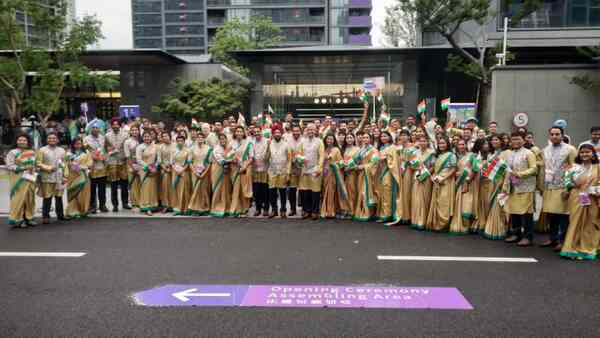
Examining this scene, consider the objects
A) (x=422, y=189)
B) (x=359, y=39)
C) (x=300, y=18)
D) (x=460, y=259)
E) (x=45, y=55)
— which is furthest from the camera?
(x=359, y=39)

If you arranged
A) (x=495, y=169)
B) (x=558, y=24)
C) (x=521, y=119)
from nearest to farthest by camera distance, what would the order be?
1. (x=495, y=169)
2. (x=521, y=119)
3. (x=558, y=24)

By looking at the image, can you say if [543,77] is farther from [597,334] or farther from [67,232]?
[67,232]

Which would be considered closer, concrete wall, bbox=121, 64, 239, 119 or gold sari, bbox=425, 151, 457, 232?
gold sari, bbox=425, 151, 457, 232

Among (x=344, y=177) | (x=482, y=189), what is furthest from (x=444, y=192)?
(x=344, y=177)

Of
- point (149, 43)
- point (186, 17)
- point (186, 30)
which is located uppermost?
point (186, 17)

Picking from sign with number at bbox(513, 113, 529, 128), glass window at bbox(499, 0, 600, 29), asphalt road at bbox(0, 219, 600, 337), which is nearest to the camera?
asphalt road at bbox(0, 219, 600, 337)

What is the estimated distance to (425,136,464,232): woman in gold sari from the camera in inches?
345

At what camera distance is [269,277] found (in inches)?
249

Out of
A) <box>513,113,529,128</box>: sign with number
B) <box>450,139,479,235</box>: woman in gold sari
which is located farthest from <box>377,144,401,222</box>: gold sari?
<box>513,113,529,128</box>: sign with number

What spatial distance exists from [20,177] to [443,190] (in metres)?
7.60

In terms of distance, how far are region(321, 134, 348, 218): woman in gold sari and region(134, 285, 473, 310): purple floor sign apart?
4.22 m

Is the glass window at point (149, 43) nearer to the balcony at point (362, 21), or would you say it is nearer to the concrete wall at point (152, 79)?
the balcony at point (362, 21)

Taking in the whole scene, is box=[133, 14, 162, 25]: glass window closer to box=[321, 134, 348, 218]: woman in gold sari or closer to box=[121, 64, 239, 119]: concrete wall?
box=[121, 64, 239, 119]: concrete wall

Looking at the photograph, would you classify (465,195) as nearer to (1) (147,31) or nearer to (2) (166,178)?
(2) (166,178)
